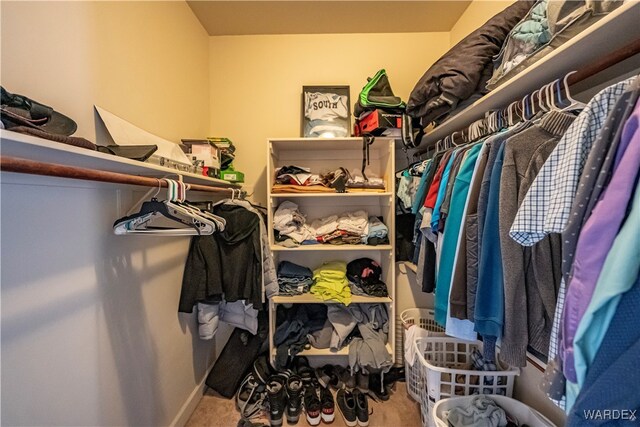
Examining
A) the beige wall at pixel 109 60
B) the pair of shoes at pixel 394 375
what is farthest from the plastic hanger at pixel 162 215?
the pair of shoes at pixel 394 375

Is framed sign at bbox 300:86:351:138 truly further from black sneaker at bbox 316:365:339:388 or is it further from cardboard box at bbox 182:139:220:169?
black sneaker at bbox 316:365:339:388

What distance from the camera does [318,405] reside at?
1497mm

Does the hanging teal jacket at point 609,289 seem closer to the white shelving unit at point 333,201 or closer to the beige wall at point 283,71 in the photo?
the white shelving unit at point 333,201

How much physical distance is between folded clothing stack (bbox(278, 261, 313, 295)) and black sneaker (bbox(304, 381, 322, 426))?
57 centimetres

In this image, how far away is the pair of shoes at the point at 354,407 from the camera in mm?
1452

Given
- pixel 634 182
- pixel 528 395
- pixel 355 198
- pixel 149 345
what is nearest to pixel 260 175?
pixel 355 198

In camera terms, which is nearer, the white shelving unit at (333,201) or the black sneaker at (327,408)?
the black sneaker at (327,408)

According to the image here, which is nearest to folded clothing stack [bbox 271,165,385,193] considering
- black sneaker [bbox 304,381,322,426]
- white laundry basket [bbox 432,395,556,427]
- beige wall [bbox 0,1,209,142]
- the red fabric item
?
the red fabric item

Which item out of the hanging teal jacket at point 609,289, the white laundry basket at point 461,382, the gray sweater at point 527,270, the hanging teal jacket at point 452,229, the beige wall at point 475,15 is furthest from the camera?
the beige wall at point 475,15

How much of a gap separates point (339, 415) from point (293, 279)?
835mm

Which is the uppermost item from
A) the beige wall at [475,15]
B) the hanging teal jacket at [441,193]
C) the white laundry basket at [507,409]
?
the beige wall at [475,15]

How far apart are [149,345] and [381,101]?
5.87 feet

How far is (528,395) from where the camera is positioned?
1215 millimetres

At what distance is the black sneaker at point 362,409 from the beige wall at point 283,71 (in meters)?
1.53
